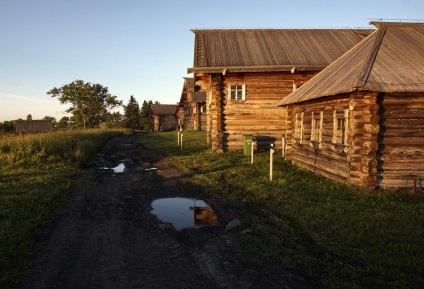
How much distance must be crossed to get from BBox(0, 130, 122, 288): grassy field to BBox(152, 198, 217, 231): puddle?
8.52 feet

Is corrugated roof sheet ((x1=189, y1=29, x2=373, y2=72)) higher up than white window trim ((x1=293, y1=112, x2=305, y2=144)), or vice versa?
corrugated roof sheet ((x1=189, y1=29, x2=373, y2=72))

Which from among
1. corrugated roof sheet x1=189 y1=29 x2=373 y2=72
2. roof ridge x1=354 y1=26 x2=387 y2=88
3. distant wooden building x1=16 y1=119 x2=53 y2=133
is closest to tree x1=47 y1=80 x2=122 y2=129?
distant wooden building x1=16 y1=119 x2=53 y2=133

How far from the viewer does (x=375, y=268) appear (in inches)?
184

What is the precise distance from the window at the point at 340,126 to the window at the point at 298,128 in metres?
3.03

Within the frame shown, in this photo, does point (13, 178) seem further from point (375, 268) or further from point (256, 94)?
point (256, 94)

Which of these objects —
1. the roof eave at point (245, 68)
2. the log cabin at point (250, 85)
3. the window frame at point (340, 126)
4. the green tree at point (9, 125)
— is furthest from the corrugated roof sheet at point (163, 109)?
the window frame at point (340, 126)

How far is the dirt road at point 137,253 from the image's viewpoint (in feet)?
14.4

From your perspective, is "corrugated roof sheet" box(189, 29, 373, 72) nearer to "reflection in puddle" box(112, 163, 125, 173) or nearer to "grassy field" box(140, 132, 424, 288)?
"reflection in puddle" box(112, 163, 125, 173)

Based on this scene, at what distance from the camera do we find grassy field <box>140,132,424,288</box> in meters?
4.61

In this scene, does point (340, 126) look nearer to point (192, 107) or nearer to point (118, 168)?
point (118, 168)

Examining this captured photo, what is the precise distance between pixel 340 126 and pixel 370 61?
2.27 m

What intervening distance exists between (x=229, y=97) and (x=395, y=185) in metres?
10.6

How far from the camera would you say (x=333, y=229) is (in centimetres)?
628

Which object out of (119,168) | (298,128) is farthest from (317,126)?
(119,168)
